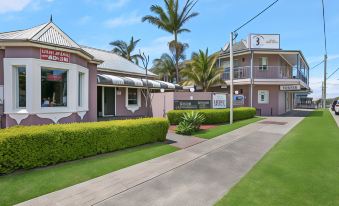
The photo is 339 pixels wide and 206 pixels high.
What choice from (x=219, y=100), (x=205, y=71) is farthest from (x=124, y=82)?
(x=205, y=71)

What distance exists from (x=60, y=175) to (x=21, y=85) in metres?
5.22

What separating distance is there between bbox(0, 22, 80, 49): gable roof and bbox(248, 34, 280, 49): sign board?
1923 cm

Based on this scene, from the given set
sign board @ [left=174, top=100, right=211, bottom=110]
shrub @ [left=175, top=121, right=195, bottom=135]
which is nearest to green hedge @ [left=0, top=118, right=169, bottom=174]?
shrub @ [left=175, top=121, right=195, bottom=135]

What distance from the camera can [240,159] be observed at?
7.23 meters

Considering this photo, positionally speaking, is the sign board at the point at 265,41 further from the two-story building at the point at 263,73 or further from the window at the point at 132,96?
the window at the point at 132,96

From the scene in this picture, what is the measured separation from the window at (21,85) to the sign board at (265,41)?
21206mm

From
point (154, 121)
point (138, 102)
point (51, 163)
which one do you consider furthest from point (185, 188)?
point (138, 102)

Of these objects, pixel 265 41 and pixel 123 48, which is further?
pixel 123 48

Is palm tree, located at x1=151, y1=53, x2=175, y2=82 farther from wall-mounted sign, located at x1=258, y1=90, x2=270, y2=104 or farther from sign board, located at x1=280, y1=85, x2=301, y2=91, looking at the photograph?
sign board, located at x1=280, y1=85, x2=301, y2=91

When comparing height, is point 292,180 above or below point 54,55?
below

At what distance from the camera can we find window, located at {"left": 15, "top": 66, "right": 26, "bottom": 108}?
29.0 feet

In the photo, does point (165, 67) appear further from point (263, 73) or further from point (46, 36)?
point (46, 36)

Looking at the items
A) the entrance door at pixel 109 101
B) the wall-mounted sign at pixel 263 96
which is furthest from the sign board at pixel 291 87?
the entrance door at pixel 109 101

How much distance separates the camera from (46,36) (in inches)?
374
